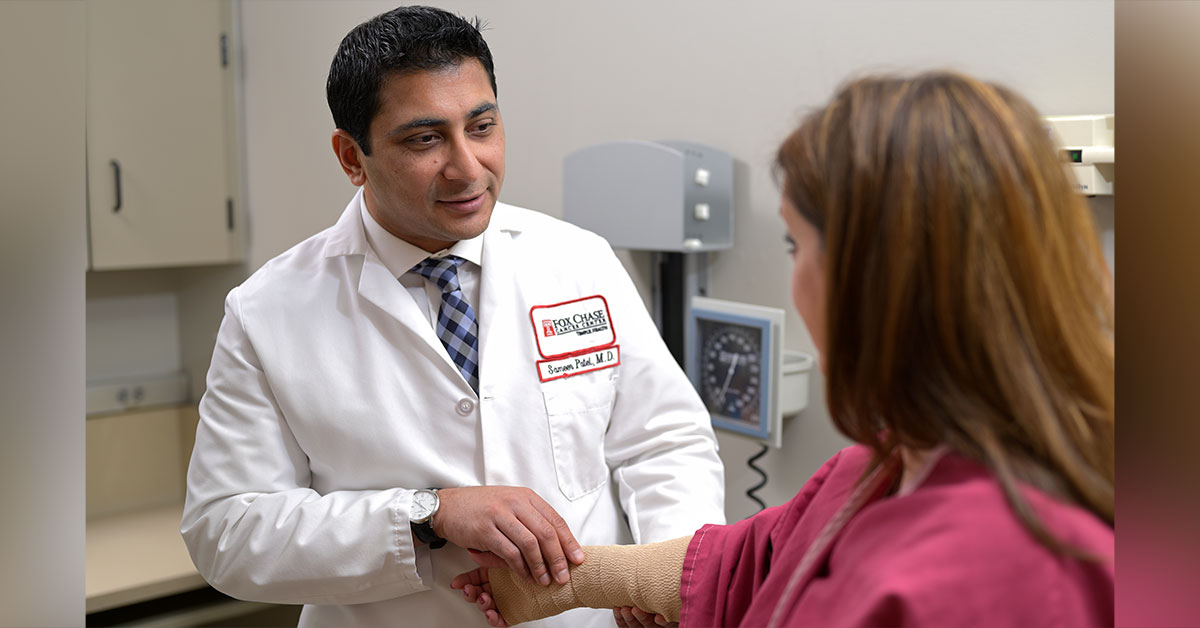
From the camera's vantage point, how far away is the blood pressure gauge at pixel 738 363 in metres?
1.53

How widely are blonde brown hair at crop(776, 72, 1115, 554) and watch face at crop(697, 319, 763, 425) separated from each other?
3.10 feet

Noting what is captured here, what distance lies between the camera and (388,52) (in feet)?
3.76

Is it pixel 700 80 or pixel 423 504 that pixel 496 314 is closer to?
pixel 423 504

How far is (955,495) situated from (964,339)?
3.6 inches

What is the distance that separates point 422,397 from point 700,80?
29.7 inches

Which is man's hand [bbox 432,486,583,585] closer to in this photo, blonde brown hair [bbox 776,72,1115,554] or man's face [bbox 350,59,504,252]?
man's face [bbox 350,59,504,252]

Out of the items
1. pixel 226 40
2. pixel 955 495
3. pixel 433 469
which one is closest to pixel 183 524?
pixel 433 469

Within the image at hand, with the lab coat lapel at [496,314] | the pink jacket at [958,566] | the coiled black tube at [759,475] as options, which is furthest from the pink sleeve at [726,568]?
the coiled black tube at [759,475]

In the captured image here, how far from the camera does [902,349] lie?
1.94 feet

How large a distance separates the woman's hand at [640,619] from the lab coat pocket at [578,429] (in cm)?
24

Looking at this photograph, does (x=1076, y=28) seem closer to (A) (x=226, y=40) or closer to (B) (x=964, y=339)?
(B) (x=964, y=339)

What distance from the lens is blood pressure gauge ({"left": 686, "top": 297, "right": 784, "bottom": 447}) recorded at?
60.4 inches
